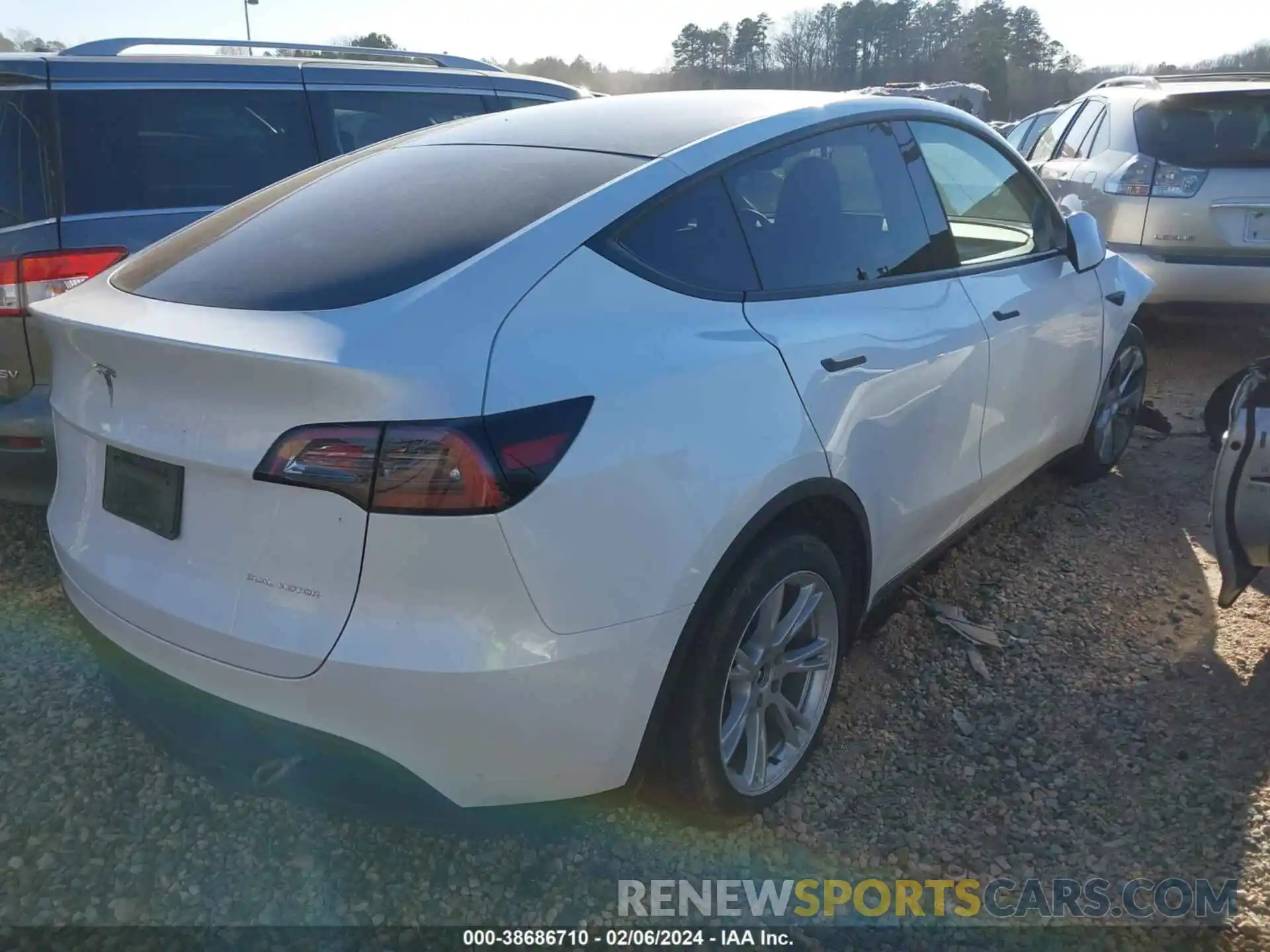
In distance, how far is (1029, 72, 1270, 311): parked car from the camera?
5.93 meters

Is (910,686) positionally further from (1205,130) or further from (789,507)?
(1205,130)

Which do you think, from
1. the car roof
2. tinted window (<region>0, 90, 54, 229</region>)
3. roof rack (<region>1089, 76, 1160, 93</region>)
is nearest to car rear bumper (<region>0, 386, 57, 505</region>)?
tinted window (<region>0, 90, 54, 229</region>)

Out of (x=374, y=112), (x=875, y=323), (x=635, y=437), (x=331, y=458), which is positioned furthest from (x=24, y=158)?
(x=875, y=323)

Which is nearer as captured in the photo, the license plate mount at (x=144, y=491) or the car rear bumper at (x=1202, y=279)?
the license plate mount at (x=144, y=491)

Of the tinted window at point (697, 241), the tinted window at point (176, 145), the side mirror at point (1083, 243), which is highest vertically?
the tinted window at point (176, 145)

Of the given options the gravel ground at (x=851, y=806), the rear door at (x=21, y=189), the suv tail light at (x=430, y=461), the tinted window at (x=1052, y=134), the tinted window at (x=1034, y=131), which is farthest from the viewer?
the tinted window at (x=1034, y=131)

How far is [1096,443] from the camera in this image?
4469 mm

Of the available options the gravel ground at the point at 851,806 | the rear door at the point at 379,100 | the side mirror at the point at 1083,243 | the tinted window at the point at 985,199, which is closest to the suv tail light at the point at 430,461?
the gravel ground at the point at 851,806

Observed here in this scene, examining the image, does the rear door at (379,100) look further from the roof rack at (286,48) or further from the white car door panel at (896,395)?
the white car door panel at (896,395)

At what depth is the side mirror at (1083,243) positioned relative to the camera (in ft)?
12.6

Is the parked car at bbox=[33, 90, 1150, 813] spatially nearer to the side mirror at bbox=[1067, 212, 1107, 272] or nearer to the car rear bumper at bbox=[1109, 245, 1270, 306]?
the side mirror at bbox=[1067, 212, 1107, 272]

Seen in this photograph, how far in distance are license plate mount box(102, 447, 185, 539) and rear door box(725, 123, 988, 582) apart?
130cm

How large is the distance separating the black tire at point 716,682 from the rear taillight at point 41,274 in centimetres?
243

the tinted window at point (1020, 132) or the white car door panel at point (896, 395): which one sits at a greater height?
the tinted window at point (1020, 132)
